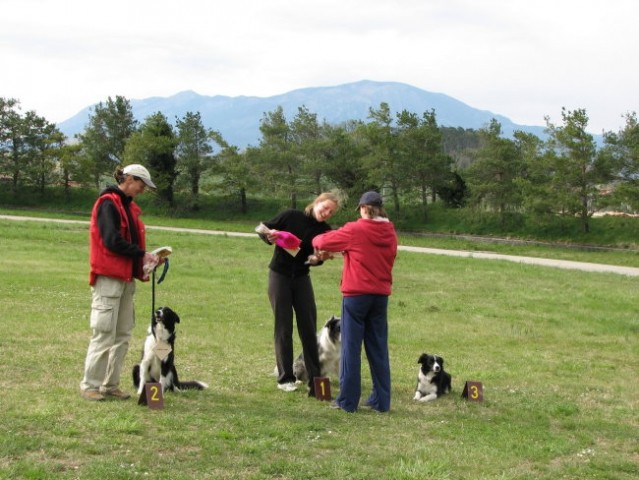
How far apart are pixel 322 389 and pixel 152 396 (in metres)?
1.86

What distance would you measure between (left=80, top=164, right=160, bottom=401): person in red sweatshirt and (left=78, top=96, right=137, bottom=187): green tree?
51.9 m

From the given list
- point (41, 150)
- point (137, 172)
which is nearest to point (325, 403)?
point (137, 172)

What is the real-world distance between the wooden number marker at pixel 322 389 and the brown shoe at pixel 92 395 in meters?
2.20

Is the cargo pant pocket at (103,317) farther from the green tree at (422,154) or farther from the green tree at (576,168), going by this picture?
the green tree at (422,154)

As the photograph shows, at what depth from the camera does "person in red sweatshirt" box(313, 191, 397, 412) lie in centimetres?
700

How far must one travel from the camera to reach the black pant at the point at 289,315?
786 centimetres

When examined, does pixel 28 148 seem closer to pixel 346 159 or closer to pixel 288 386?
pixel 346 159

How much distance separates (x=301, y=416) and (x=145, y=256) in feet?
6.88

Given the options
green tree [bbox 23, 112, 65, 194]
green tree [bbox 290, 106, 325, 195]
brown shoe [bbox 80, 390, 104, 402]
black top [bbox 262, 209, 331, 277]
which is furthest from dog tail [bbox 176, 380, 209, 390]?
green tree [bbox 23, 112, 65, 194]

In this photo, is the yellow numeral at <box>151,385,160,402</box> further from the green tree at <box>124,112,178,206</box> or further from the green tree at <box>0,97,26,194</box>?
the green tree at <box>0,97,26,194</box>

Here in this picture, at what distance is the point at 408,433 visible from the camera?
6.48 meters

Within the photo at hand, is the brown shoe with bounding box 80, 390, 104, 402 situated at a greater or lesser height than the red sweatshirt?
lesser

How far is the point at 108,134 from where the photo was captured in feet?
192

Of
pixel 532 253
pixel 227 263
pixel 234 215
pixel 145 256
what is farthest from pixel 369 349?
pixel 234 215
